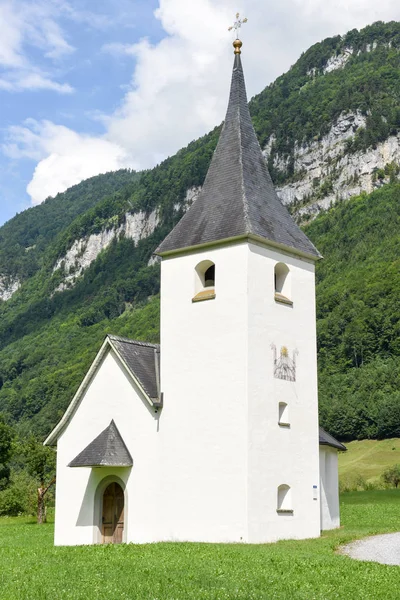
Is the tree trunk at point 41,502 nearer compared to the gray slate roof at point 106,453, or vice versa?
the gray slate roof at point 106,453

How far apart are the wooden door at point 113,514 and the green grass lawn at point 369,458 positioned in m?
44.8

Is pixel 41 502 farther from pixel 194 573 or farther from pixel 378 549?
pixel 194 573

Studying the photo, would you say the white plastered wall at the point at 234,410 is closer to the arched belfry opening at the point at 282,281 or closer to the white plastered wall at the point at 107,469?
the arched belfry opening at the point at 282,281

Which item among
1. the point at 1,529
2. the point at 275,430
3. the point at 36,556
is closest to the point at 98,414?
the point at 275,430

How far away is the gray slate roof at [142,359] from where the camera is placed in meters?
27.4

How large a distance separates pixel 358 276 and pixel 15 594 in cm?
12851

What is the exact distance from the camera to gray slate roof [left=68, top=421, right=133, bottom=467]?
85.9ft

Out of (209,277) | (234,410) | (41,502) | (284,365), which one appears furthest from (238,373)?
(41,502)

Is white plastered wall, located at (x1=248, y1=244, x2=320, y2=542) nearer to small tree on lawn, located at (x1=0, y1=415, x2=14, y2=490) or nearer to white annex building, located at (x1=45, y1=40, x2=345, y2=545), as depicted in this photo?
white annex building, located at (x1=45, y1=40, x2=345, y2=545)

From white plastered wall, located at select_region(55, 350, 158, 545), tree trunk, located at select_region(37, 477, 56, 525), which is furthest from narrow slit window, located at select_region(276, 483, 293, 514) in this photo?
tree trunk, located at select_region(37, 477, 56, 525)

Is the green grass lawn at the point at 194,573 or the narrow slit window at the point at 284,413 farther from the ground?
the narrow slit window at the point at 284,413

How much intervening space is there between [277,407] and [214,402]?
2.09 meters

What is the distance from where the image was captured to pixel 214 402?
84.7 ft

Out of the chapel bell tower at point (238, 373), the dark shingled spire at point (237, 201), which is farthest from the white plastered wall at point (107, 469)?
the dark shingled spire at point (237, 201)
